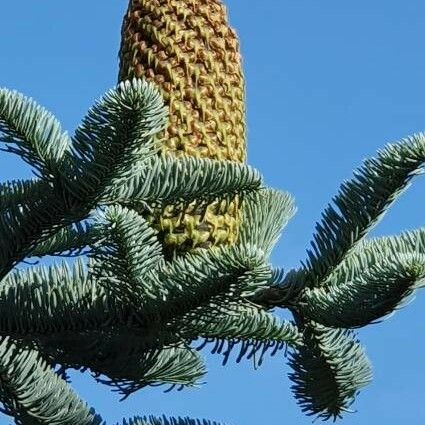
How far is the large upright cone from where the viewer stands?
8.99 feet

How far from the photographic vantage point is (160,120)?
2246 mm

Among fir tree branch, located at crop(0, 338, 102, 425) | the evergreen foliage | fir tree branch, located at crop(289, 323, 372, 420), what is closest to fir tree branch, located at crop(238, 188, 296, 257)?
the evergreen foliage

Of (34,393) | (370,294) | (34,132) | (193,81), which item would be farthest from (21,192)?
(370,294)

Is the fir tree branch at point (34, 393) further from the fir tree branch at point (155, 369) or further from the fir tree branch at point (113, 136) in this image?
the fir tree branch at point (113, 136)

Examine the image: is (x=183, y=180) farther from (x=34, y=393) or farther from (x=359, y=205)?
(x=34, y=393)

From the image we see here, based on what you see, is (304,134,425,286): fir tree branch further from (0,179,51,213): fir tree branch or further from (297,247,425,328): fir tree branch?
(0,179,51,213): fir tree branch

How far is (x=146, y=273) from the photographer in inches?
94.2

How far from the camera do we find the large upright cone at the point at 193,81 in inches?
108

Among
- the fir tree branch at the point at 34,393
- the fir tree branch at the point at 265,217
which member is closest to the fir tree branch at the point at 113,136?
the fir tree branch at the point at 34,393

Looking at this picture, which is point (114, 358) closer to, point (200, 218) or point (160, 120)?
point (200, 218)

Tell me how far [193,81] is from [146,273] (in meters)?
0.64

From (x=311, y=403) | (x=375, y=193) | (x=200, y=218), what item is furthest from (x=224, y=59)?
(x=311, y=403)

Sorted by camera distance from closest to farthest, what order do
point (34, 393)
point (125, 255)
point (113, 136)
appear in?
point (113, 136), point (125, 255), point (34, 393)

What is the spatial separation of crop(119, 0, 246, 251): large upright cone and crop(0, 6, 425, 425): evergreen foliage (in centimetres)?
7
